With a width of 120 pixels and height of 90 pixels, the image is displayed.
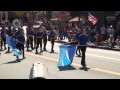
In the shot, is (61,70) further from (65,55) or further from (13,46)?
(13,46)

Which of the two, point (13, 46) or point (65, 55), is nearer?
point (65, 55)

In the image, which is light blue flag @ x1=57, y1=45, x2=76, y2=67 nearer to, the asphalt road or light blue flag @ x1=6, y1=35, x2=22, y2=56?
the asphalt road

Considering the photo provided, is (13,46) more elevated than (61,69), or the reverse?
(13,46)

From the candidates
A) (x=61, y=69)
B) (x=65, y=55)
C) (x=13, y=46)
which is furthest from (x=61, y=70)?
(x=13, y=46)

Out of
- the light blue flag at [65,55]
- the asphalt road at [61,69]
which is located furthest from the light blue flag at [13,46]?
the light blue flag at [65,55]

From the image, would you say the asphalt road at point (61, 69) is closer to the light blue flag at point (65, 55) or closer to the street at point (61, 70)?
the street at point (61, 70)

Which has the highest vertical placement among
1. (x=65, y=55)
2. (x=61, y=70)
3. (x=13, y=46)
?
(x=13, y=46)

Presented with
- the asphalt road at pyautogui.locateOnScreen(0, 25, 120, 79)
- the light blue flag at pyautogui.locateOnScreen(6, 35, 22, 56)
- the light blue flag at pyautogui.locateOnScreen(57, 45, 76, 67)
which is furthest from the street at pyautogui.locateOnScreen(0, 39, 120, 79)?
the light blue flag at pyautogui.locateOnScreen(6, 35, 22, 56)

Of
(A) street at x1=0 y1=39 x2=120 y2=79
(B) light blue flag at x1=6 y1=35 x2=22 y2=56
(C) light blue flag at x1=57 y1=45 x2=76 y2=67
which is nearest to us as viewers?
(A) street at x1=0 y1=39 x2=120 y2=79

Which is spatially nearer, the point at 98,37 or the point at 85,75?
the point at 85,75
